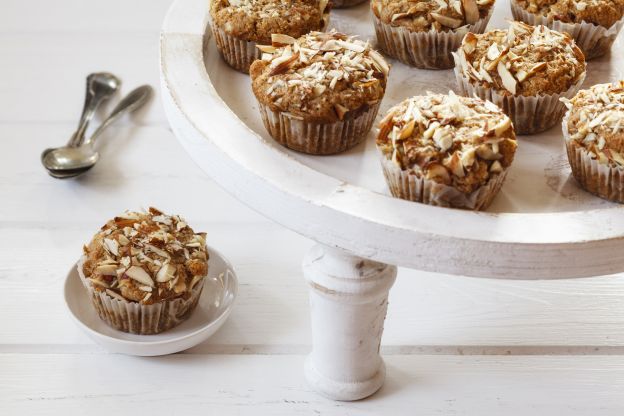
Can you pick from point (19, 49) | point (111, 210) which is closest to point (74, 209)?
point (111, 210)

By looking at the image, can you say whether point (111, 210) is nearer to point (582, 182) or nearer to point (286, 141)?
point (286, 141)

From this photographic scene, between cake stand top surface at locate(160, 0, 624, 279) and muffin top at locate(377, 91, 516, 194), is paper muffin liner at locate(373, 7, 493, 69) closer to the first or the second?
cake stand top surface at locate(160, 0, 624, 279)

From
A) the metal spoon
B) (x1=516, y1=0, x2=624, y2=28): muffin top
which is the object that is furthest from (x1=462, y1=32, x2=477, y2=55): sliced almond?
the metal spoon

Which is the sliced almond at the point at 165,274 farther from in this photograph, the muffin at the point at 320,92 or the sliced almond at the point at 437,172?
the sliced almond at the point at 437,172

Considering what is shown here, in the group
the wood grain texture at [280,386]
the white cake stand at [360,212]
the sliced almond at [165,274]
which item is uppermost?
the white cake stand at [360,212]

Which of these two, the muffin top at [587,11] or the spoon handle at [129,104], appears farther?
the spoon handle at [129,104]

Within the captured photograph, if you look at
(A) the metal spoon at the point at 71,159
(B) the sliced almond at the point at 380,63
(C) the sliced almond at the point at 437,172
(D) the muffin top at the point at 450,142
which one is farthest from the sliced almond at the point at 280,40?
(A) the metal spoon at the point at 71,159
